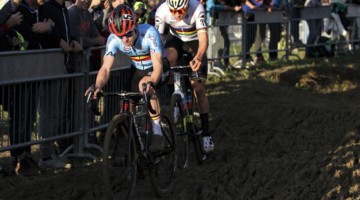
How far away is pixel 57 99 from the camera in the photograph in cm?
967

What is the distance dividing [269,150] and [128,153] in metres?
3.49

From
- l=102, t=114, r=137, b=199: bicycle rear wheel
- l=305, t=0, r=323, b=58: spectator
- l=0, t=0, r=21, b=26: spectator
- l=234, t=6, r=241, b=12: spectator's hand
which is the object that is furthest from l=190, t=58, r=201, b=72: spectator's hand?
l=305, t=0, r=323, b=58: spectator

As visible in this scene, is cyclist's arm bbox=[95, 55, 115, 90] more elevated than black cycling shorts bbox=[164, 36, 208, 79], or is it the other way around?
black cycling shorts bbox=[164, 36, 208, 79]

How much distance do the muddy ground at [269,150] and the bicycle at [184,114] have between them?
196 mm

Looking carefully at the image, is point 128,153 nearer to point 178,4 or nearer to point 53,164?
point 53,164

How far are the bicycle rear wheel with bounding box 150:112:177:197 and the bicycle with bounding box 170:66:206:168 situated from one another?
17.4 inches

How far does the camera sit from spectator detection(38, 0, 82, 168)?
31.1 ft

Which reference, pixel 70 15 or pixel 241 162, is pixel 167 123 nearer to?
pixel 241 162

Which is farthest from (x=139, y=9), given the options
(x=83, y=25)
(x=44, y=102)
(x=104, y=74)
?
(x=104, y=74)

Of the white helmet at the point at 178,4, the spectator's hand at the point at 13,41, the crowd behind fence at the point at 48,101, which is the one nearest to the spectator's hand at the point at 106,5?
the crowd behind fence at the point at 48,101

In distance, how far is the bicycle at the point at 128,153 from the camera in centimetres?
733

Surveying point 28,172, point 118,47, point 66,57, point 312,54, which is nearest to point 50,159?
point 28,172

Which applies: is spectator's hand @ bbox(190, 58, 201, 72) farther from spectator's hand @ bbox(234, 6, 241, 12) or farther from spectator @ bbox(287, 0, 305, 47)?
spectator @ bbox(287, 0, 305, 47)

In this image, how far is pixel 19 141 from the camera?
→ 29.5ft
